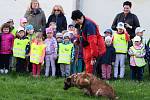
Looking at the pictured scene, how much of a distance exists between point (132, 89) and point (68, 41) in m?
3.31

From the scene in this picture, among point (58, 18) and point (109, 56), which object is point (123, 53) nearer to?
point (109, 56)

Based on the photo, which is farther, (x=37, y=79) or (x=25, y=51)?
(x=25, y=51)

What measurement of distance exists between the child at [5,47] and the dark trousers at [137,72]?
376 cm

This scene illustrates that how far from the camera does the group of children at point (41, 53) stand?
52.7 ft

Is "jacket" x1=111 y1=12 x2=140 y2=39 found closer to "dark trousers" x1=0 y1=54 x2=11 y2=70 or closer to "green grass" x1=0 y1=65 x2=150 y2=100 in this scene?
"green grass" x1=0 y1=65 x2=150 y2=100

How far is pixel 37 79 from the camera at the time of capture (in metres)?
15.1

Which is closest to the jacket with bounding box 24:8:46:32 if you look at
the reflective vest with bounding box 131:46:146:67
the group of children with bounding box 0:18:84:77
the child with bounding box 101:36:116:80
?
the group of children with bounding box 0:18:84:77

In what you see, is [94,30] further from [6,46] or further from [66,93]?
[6,46]

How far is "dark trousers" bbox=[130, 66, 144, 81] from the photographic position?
15.8 metres

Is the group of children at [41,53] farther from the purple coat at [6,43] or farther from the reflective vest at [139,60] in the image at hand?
the reflective vest at [139,60]

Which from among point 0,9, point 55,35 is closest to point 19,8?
point 0,9

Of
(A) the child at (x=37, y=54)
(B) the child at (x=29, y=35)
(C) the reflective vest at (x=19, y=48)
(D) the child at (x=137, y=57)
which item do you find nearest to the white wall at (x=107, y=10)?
(D) the child at (x=137, y=57)

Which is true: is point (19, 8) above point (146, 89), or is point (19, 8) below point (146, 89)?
above

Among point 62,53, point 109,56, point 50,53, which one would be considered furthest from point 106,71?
point 50,53
